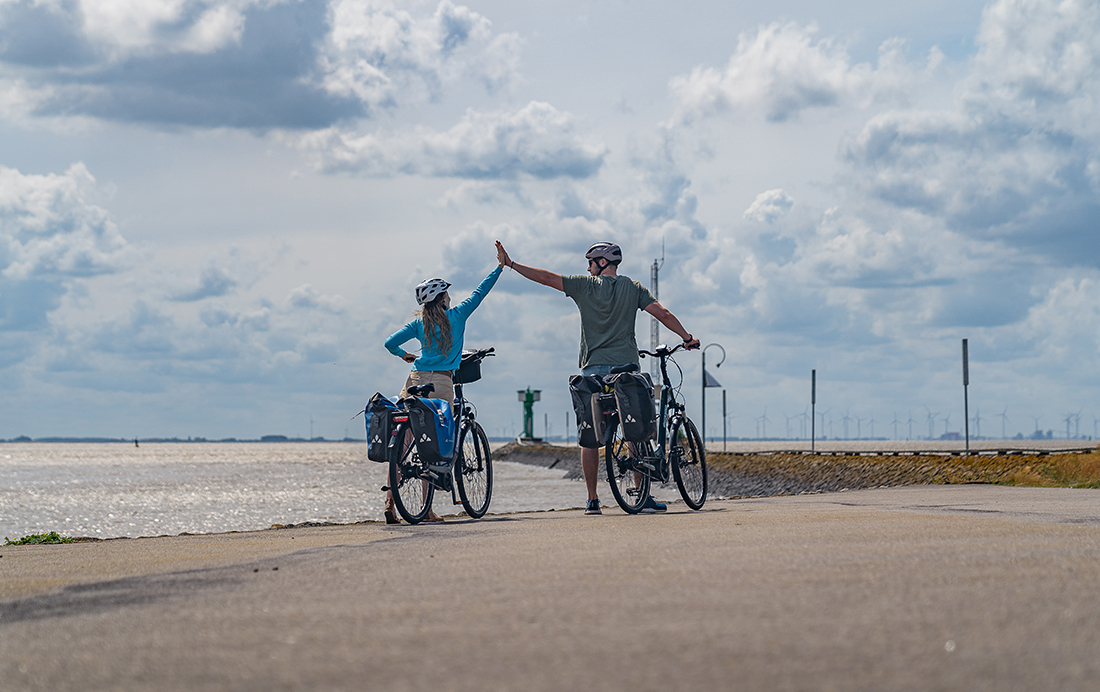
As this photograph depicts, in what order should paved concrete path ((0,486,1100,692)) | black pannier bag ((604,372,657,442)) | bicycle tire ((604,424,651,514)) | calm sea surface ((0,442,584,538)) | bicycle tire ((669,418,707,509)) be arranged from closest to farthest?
paved concrete path ((0,486,1100,692)) → black pannier bag ((604,372,657,442)) → bicycle tire ((604,424,651,514)) → bicycle tire ((669,418,707,509)) → calm sea surface ((0,442,584,538))

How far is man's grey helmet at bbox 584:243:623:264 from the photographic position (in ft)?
30.2

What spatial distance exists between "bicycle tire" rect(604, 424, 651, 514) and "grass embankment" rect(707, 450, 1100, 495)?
21.4 ft

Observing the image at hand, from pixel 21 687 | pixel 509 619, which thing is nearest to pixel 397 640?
pixel 509 619

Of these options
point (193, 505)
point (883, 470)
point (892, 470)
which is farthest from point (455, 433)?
point (193, 505)

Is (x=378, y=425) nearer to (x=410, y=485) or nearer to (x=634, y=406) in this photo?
(x=410, y=485)

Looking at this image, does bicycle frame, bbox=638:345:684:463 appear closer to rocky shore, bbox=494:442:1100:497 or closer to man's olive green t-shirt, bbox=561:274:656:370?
man's olive green t-shirt, bbox=561:274:656:370

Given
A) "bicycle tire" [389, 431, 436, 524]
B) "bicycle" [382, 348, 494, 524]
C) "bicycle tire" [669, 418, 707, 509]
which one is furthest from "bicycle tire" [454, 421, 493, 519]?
"bicycle tire" [669, 418, 707, 509]

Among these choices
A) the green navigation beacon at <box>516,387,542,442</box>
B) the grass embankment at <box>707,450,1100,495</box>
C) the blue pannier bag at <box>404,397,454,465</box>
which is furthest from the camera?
the green navigation beacon at <box>516,387,542,442</box>

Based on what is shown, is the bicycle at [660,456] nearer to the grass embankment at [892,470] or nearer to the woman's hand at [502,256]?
the woman's hand at [502,256]

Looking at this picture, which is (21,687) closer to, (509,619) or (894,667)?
(509,619)

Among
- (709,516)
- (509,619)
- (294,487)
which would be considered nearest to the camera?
(509,619)

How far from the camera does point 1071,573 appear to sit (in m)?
4.09

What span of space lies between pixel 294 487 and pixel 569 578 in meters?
37.1

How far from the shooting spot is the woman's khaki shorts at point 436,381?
893 centimetres
